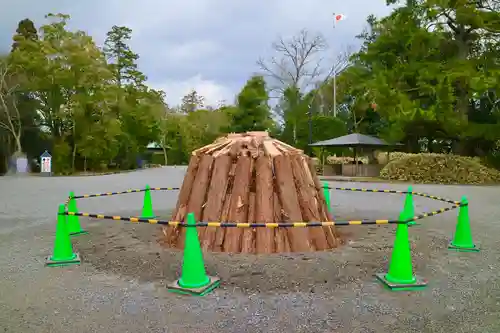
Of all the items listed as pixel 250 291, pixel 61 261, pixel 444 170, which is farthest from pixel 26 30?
pixel 250 291

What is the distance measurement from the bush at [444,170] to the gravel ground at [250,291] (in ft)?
45.5

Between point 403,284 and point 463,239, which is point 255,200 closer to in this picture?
point 403,284

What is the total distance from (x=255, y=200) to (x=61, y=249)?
2586 mm

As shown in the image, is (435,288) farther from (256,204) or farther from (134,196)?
(134,196)

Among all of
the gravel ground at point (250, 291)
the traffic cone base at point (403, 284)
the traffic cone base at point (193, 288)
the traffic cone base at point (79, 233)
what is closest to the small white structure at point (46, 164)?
the gravel ground at point (250, 291)

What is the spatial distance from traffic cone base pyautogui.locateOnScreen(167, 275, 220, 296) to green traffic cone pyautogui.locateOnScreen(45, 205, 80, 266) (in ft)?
5.78

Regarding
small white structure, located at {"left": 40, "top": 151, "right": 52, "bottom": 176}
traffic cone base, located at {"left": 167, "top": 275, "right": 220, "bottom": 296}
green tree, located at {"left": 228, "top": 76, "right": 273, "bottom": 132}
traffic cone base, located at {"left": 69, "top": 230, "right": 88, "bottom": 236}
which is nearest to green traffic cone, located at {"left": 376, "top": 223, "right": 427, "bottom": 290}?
traffic cone base, located at {"left": 167, "top": 275, "right": 220, "bottom": 296}

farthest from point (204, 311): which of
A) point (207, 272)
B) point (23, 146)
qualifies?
point (23, 146)

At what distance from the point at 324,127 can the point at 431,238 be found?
2782 cm

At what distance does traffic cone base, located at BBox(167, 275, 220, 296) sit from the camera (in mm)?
3959

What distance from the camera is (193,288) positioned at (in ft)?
13.2

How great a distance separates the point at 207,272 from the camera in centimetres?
465

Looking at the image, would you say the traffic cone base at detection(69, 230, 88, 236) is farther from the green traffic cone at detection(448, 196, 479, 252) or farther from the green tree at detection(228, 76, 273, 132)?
the green tree at detection(228, 76, 273, 132)

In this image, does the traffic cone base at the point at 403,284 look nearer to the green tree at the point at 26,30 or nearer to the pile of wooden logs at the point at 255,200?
the pile of wooden logs at the point at 255,200
